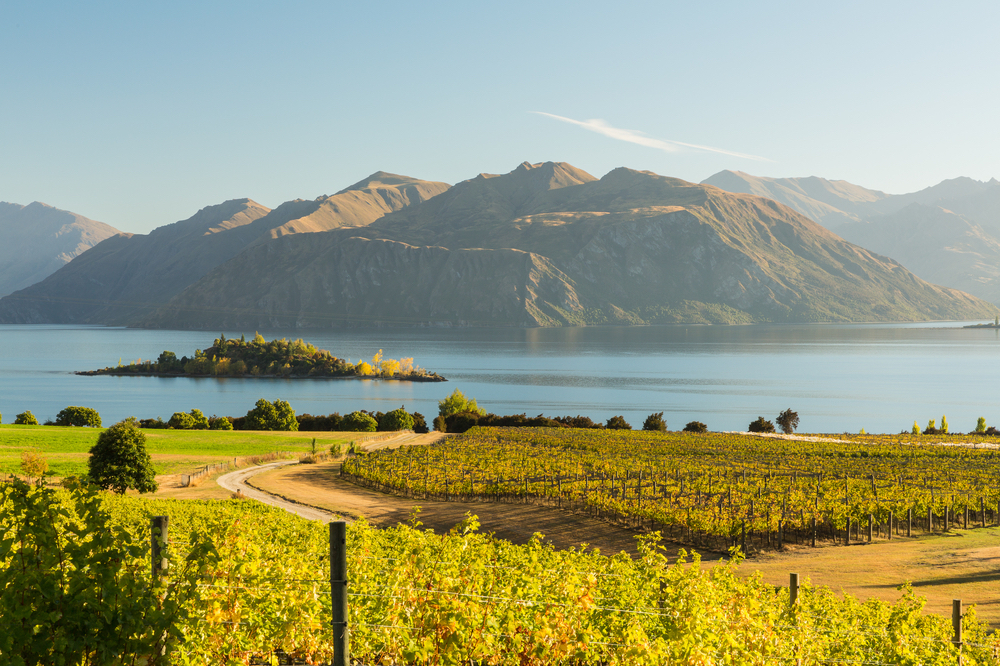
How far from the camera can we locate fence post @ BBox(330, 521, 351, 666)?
17.7 ft

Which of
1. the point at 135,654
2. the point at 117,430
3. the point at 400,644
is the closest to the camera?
the point at 135,654

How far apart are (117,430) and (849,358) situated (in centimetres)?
20739

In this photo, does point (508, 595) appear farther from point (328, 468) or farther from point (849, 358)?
point (849, 358)

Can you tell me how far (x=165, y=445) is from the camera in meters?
49.5

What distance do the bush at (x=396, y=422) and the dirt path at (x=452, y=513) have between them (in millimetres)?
35067

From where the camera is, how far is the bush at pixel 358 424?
241 ft

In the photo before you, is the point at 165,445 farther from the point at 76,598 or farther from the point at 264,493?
the point at 76,598

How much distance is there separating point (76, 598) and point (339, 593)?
193cm

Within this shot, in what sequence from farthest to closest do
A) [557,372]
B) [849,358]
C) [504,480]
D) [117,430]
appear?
[849,358] < [557,372] < [504,480] < [117,430]

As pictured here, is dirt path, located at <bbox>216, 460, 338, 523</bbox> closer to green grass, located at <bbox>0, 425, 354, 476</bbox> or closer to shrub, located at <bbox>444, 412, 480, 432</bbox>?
green grass, located at <bbox>0, 425, 354, 476</bbox>

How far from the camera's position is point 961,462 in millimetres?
43688

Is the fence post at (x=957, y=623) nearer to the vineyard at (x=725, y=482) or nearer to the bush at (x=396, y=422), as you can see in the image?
the vineyard at (x=725, y=482)

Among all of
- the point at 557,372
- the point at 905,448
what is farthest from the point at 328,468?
the point at 557,372

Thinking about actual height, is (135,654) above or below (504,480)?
above
